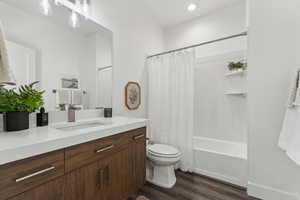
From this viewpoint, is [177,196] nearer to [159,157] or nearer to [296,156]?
[159,157]

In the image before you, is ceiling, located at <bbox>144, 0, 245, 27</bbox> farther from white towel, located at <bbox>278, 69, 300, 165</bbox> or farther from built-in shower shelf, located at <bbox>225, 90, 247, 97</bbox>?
white towel, located at <bbox>278, 69, 300, 165</bbox>

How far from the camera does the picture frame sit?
217 centimetres

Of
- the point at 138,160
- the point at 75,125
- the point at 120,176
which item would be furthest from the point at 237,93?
the point at 75,125

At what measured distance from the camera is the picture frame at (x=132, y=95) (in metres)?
2.17

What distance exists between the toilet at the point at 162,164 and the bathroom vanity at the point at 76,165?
28cm

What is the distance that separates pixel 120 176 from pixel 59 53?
1356mm

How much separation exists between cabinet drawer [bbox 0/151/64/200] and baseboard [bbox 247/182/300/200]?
191cm

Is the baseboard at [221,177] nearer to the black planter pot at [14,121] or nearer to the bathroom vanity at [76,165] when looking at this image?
the bathroom vanity at [76,165]

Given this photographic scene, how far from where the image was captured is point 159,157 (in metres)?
1.74

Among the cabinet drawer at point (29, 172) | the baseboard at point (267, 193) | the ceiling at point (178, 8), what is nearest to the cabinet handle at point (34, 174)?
the cabinet drawer at point (29, 172)

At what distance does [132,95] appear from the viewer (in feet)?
7.41

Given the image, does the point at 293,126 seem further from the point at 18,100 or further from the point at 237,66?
the point at 18,100

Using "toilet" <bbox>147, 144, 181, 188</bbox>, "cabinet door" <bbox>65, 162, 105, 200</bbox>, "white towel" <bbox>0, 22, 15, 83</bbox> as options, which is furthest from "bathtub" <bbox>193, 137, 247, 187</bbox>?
"white towel" <bbox>0, 22, 15, 83</bbox>

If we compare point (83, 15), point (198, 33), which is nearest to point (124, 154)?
point (83, 15)
